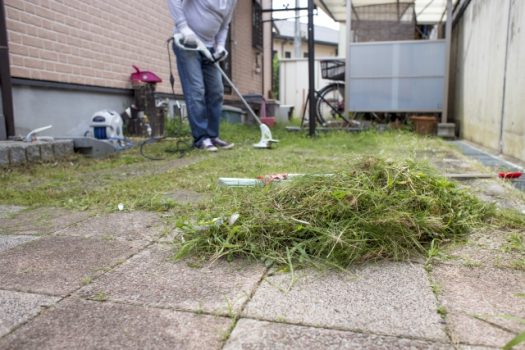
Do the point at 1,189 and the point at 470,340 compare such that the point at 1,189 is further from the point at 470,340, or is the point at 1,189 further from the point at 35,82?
the point at 470,340

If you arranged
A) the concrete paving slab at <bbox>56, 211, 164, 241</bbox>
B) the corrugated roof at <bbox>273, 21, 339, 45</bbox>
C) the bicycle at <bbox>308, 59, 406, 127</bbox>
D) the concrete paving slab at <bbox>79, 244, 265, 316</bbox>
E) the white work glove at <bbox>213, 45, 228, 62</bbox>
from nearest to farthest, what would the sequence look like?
the concrete paving slab at <bbox>79, 244, 265, 316</bbox> < the concrete paving slab at <bbox>56, 211, 164, 241</bbox> < the white work glove at <bbox>213, 45, 228, 62</bbox> < the bicycle at <bbox>308, 59, 406, 127</bbox> < the corrugated roof at <bbox>273, 21, 339, 45</bbox>

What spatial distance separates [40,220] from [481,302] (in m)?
1.51

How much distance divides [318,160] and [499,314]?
2.32 metres

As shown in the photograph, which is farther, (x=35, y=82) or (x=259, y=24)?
(x=259, y=24)

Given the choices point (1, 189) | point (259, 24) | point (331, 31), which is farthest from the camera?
point (331, 31)

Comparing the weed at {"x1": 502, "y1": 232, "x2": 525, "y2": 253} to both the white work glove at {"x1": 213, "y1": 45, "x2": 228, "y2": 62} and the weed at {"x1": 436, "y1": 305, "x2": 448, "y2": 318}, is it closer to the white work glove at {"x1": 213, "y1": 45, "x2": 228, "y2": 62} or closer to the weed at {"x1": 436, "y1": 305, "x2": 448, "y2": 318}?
the weed at {"x1": 436, "y1": 305, "x2": 448, "y2": 318}

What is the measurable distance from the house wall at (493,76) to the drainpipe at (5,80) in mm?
3632

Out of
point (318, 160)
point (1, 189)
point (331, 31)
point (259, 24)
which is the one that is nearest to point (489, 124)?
point (318, 160)

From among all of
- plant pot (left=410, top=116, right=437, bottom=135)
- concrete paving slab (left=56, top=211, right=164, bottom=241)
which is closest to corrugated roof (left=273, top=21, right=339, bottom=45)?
plant pot (left=410, top=116, right=437, bottom=135)

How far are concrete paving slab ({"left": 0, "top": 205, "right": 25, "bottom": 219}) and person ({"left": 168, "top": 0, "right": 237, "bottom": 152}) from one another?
2160 mm

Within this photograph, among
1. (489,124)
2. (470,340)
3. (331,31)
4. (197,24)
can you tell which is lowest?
(470,340)

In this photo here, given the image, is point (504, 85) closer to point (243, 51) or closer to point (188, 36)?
point (188, 36)

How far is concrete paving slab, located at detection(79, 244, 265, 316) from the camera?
977 millimetres

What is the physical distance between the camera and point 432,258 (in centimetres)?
122
